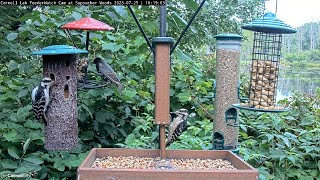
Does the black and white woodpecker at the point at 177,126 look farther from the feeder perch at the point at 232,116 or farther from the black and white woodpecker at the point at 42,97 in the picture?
the black and white woodpecker at the point at 42,97

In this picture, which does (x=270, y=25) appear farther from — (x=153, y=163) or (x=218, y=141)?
(x=153, y=163)

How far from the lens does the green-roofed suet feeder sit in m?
2.38

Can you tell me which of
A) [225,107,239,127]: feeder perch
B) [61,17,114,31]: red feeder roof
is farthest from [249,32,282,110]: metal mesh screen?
→ [61,17,114,31]: red feeder roof

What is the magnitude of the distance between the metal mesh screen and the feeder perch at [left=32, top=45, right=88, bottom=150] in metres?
1.12

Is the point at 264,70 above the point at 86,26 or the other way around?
the other way around

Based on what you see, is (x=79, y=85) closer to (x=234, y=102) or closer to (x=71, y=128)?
(x=71, y=128)

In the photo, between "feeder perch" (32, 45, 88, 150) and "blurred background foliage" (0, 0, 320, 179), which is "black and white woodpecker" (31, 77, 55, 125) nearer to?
"feeder perch" (32, 45, 88, 150)

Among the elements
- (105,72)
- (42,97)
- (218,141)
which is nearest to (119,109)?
(105,72)

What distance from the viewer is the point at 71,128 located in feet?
7.13

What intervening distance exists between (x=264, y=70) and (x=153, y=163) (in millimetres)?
1144

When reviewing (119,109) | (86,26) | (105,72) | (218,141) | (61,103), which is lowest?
(218,141)

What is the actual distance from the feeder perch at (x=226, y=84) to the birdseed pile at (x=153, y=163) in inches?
25.2

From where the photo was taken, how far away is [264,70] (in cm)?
249

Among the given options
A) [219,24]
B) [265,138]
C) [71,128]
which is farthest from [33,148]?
[219,24]
